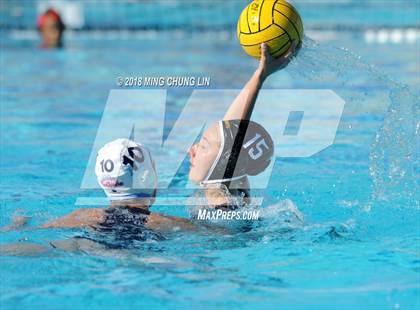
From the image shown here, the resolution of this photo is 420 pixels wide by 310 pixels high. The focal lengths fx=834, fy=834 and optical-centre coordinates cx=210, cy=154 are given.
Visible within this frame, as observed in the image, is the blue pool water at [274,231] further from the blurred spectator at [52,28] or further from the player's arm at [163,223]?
the blurred spectator at [52,28]

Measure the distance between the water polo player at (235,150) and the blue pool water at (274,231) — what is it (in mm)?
276

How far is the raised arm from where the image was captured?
453cm

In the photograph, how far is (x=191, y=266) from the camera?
169 inches

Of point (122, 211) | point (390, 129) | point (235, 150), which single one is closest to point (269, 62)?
point (235, 150)

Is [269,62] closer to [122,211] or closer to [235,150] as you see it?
[235,150]

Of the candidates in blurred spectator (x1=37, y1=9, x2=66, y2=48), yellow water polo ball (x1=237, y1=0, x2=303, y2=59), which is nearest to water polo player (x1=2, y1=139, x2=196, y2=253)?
yellow water polo ball (x1=237, y1=0, x2=303, y2=59)

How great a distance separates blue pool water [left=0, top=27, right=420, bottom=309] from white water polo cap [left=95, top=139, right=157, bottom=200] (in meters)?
0.33

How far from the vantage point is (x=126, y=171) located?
434 centimetres

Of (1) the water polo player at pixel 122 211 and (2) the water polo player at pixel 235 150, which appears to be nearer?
(1) the water polo player at pixel 122 211

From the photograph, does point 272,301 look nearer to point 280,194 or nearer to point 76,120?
point 280,194

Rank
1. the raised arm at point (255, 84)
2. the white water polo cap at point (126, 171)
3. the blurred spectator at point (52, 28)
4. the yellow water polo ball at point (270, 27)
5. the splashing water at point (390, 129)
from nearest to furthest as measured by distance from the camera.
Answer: the white water polo cap at point (126, 171) < the raised arm at point (255, 84) < the yellow water polo ball at point (270, 27) < the splashing water at point (390, 129) < the blurred spectator at point (52, 28)

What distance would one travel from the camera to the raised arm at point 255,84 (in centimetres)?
453

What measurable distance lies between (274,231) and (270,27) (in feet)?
3.93

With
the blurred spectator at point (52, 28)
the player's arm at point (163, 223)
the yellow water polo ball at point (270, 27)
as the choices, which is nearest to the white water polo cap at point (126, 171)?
the player's arm at point (163, 223)
